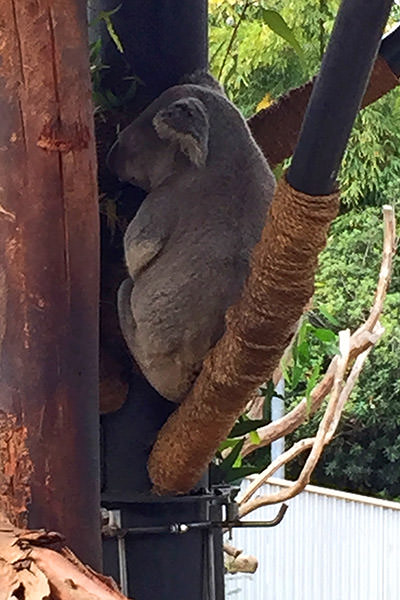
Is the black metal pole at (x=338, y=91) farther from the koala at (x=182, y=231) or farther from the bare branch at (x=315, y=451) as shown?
the bare branch at (x=315, y=451)

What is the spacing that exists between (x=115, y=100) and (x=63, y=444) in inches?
21.1

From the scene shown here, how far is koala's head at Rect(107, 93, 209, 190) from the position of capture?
1.04 m

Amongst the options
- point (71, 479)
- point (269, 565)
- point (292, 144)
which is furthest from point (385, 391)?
point (71, 479)

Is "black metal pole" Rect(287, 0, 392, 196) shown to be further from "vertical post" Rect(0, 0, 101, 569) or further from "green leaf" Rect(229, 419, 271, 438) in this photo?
"green leaf" Rect(229, 419, 271, 438)

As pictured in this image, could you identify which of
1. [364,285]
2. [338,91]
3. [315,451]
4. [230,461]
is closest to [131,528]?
[230,461]

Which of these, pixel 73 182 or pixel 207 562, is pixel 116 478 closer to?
pixel 207 562

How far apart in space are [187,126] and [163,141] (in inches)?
2.2

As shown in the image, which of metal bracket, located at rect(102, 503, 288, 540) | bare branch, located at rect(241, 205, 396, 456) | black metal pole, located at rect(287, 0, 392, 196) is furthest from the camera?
bare branch, located at rect(241, 205, 396, 456)

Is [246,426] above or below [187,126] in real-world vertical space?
below

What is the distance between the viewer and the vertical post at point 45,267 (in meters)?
0.69

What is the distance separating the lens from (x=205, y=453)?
97 cm

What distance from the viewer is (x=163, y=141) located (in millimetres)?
1082

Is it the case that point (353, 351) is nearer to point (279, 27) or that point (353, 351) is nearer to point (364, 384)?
point (279, 27)

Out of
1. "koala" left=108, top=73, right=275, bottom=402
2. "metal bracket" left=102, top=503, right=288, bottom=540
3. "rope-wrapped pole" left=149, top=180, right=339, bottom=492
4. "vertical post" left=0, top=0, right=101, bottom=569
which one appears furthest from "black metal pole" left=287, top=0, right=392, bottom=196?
"metal bracket" left=102, top=503, right=288, bottom=540
